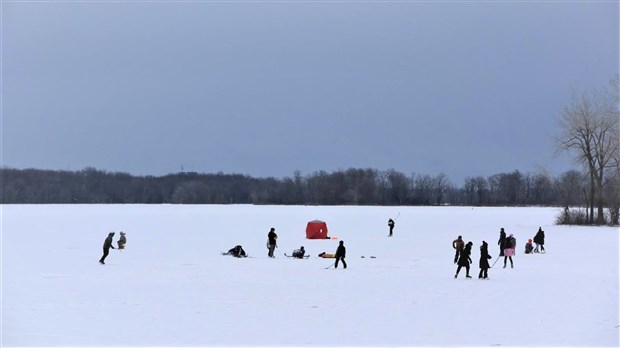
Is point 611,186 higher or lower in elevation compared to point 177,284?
higher

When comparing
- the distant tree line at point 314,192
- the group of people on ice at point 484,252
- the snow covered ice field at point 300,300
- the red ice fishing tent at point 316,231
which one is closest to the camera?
the snow covered ice field at point 300,300

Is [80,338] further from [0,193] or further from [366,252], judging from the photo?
[0,193]

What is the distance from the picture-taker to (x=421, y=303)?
53.7 ft

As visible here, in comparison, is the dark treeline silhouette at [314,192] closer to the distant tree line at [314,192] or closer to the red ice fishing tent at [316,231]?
the distant tree line at [314,192]

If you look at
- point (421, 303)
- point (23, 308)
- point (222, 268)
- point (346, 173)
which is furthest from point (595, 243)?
point (346, 173)

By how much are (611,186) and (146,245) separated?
37.9m

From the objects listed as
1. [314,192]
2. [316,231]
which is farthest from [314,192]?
[316,231]

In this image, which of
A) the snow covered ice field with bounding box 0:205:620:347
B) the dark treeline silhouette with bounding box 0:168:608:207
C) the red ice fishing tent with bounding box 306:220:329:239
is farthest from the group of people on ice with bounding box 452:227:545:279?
the dark treeline silhouette with bounding box 0:168:608:207

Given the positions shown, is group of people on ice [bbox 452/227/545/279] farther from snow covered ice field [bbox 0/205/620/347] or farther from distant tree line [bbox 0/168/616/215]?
distant tree line [bbox 0/168/616/215]

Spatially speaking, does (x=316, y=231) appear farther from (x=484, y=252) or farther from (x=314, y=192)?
(x=314, y=192)

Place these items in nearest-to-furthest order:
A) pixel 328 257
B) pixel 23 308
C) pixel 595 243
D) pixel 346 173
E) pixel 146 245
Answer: pixel 23 308 → pixel 328 257 → pixel 146 245 → pixel 595 243 → pixel 346 173

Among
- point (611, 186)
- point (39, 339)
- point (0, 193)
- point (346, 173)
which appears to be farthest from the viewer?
point (346, 173)

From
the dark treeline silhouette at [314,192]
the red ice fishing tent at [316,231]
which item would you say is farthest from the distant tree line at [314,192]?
the red ice fishing tent at [316,231]

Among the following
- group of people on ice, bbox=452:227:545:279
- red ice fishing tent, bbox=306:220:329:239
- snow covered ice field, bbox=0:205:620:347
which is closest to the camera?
snow covered ice field, bbox=0:205:620:347
